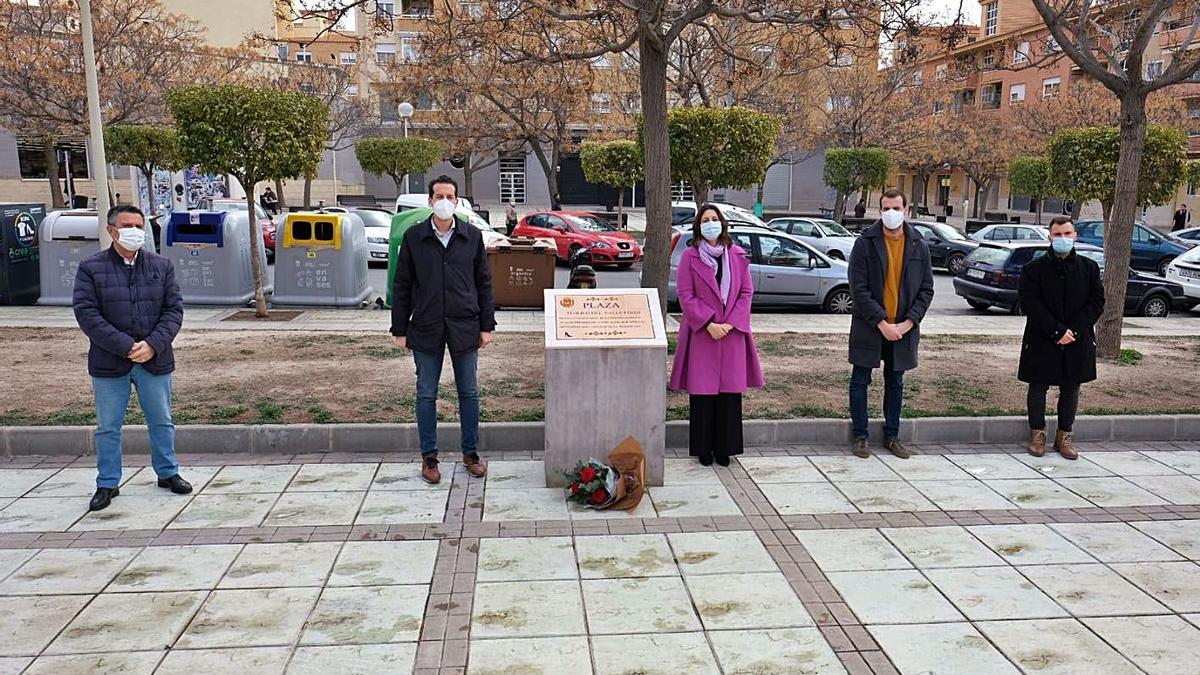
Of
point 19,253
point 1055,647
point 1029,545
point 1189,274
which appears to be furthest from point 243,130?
point 1189,274

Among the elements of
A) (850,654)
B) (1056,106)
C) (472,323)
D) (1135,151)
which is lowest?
(850,654)

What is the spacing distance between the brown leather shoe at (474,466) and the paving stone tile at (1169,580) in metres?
3.90

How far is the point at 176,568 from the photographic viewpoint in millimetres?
4918

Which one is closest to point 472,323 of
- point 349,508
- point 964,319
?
point 349,508

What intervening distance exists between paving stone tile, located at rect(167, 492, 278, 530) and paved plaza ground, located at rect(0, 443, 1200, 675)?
0.08 feet

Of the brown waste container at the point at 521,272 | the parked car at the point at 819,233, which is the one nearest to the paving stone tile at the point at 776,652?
the brown waste container at the point at 521,272

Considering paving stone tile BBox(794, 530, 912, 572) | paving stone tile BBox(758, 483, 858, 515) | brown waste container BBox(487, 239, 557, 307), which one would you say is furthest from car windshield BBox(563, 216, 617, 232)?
paving stone tile BBox(794, 530, 912, 572)

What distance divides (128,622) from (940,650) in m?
3.71

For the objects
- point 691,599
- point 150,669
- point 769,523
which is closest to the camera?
point 150,669

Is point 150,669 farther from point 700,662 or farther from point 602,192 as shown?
point 602,192

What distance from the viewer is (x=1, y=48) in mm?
25656

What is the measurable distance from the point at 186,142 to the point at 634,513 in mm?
9349

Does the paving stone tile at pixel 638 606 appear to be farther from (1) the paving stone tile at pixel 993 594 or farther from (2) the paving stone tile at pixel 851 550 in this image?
(1) the paving stone tile at pixel 993 594

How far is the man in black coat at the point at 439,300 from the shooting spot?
6.12 metres
